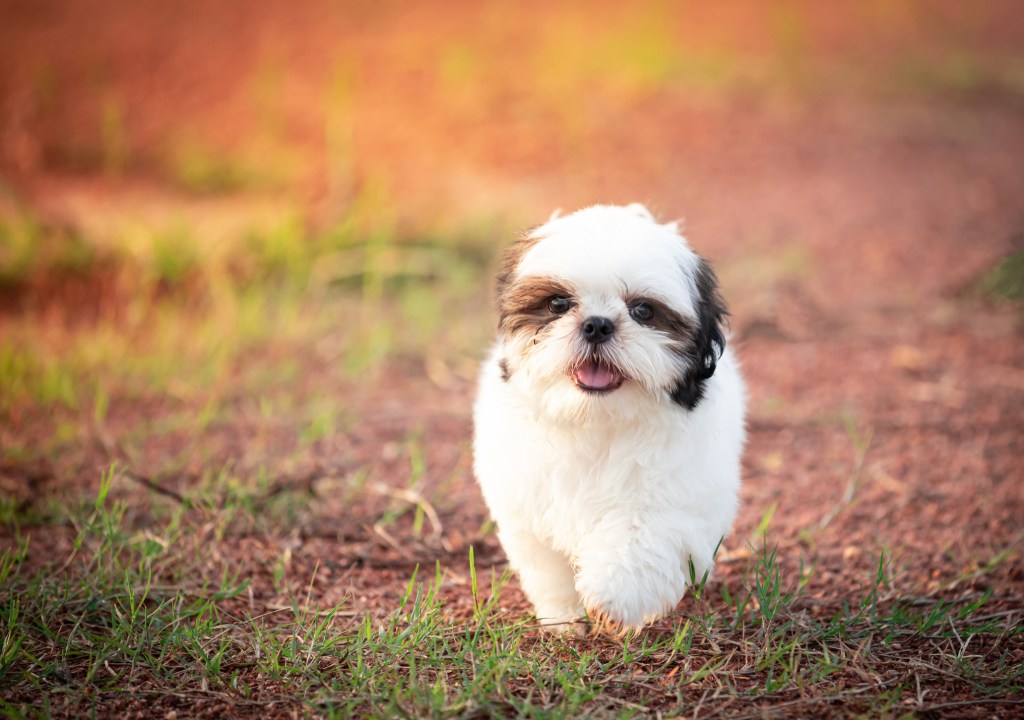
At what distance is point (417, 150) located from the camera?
9.16 meters

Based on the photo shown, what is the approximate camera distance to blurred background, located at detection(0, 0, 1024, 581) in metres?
5.02

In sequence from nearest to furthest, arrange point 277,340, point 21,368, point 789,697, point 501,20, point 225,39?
point 789,697 → point 21,368 → point 277,340 → point 225,39 → point 501,20

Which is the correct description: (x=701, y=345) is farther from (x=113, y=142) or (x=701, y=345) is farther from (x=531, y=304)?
(x=113, y=142)

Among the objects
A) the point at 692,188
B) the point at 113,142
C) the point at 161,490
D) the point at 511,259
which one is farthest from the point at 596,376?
the point at 113,142

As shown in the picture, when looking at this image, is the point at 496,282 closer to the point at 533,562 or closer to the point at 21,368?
the point at 533,562

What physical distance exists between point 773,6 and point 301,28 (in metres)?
6.19

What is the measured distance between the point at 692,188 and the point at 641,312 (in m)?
6.28

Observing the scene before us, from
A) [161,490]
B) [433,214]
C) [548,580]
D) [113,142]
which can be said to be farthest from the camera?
[113,142]

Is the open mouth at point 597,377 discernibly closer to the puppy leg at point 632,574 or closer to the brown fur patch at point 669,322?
the brown fur patch at point 669,322

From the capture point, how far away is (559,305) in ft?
9.84

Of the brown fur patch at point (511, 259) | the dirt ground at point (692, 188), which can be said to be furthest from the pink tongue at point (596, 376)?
the dirt ground at point (692, 188)

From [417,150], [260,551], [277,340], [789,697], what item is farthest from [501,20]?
[789,697]

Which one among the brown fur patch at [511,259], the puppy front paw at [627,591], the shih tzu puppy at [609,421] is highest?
the brown fur patch at [511,259]

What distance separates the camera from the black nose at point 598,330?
287 centimetres
